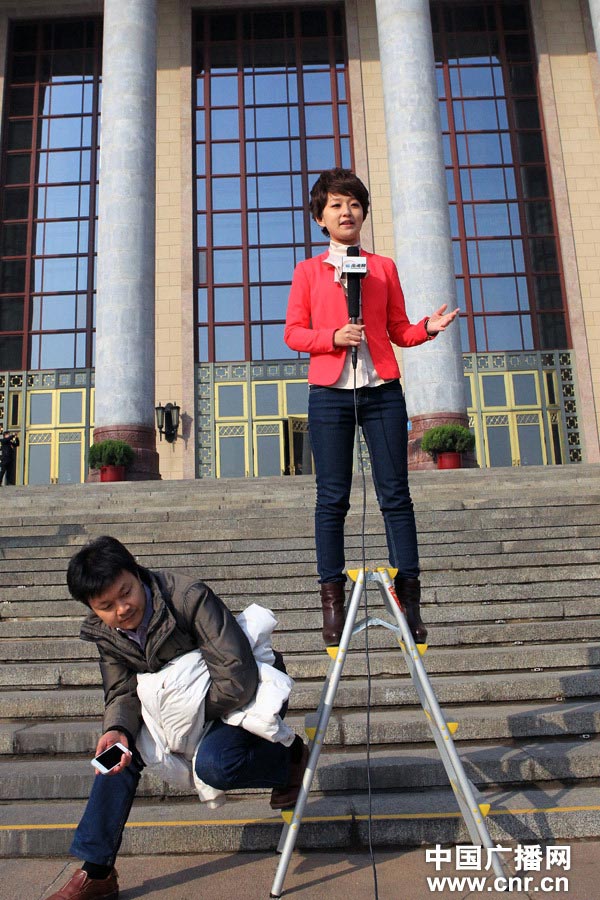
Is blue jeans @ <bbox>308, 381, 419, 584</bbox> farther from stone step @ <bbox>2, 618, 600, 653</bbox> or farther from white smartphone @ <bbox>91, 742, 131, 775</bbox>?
stone step @ <bbox>2, 618, 600, 653</bbox>

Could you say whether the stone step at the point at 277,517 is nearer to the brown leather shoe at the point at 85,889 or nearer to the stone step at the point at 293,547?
the stone step at the point at 293,547

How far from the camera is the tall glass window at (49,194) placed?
2005 cm

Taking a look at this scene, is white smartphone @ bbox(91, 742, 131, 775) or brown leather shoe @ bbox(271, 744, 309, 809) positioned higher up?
white smartphone @ bbox(91, 742, 131, 775)

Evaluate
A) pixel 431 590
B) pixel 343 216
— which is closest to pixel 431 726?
pixel 343 216

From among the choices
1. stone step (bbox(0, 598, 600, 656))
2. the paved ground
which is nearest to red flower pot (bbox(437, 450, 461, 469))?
stone step (bbox(0, 598, 600, 656))

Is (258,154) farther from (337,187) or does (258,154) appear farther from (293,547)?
(337,187)

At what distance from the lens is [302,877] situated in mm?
2598

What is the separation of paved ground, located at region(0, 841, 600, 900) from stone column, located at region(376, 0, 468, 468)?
1163cm

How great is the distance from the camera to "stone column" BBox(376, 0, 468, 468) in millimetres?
14352

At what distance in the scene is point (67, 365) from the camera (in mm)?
19922

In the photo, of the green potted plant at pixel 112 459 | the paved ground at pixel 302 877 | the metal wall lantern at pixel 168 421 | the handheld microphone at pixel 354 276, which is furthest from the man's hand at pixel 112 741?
the metal wall lantern at pixel 168 421

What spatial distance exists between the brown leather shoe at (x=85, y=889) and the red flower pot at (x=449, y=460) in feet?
38.0

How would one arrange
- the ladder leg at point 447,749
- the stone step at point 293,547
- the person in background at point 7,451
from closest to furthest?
the ladder leg at point 447,749
the stone step at point 293,547
the person in background at point 7,451

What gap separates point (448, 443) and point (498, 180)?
10357 millimetres
